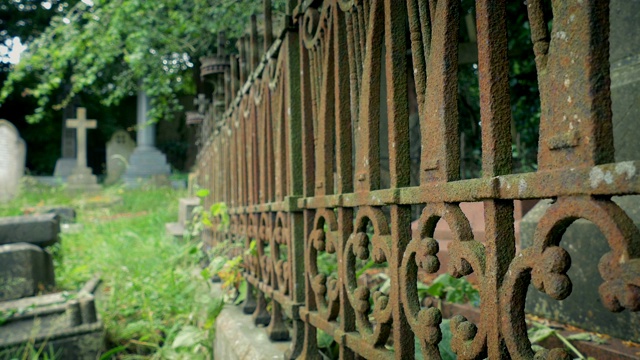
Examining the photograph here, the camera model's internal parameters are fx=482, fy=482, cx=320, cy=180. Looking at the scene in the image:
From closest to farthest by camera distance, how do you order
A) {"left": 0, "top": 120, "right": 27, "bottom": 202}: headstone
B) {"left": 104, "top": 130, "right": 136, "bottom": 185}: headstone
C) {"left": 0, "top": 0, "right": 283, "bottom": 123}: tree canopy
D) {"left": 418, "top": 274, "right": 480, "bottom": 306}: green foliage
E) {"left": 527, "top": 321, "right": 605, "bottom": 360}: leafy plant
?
{"left": 527, "top": 321, "right": 605, "bottom": 360}: leafy plant → {"left": 418, "top": 274, "right": 480, "bottom": 306}: green foliage → {"left": 0, "top": 0, "right": 283, "bottom": 123}: tree canopy → {"left": 0, "top": 120, "right": 27, "bottom": 202}: headstone → {"left": 104, "top": 130, "right": 136, "bottom": 185}: headstone

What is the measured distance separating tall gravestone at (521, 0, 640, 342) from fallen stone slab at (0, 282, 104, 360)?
2950mm

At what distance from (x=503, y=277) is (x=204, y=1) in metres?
6.90

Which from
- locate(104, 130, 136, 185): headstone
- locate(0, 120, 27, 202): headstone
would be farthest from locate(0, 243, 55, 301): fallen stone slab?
locate(104, 130, 136, 185): headstone

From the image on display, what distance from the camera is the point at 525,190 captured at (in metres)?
0.67

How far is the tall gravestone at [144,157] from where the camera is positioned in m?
20.0

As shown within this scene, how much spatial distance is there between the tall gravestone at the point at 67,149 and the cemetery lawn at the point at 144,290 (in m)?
16.0

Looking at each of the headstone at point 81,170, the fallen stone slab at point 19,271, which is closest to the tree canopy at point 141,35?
the fallen stone slab at point 19,271

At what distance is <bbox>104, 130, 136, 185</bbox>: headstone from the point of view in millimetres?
20875

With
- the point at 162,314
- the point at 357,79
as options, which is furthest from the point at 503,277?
the point at 162,314

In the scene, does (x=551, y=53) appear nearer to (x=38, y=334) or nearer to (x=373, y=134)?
(x=373, y=134)

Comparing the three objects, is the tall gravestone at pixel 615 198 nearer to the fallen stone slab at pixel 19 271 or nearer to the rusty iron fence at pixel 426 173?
the rusty iron fence at pixel 426 173

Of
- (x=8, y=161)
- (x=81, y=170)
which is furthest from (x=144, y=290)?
(x=81, y=170)

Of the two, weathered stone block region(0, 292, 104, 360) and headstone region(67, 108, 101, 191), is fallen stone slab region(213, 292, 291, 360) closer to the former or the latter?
weathered stone block region(0, 292, 104, 360)

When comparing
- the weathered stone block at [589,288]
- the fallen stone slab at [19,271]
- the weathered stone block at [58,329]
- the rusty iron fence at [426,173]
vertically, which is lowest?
the weathered stone block at [58,329]
